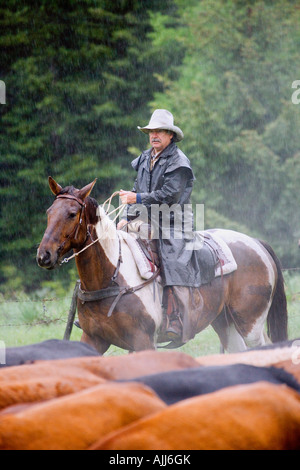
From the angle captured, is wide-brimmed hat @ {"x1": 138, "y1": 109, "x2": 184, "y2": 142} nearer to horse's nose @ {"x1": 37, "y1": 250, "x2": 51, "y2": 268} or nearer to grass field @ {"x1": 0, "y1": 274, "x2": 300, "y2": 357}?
→ horse's nose @ {"x1": 37, "y1": 250, "x2": 51, "y2": 268}

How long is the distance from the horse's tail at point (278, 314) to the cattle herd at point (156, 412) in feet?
16.8

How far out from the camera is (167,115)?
5.22 metres

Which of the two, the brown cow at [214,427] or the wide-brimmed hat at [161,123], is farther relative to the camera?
the wide-brimmed hat at [161,123]

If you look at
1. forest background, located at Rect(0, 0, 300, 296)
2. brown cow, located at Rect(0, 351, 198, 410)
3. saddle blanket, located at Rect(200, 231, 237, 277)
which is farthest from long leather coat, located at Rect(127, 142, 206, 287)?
forest background, located at Rect(0, 0, 300, 296)

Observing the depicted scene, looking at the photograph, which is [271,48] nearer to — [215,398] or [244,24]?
[244,24]

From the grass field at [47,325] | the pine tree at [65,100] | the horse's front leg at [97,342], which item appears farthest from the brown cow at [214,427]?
the pine tree at [65,100]

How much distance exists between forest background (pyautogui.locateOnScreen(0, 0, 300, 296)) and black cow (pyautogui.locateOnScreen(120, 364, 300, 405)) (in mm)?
12041

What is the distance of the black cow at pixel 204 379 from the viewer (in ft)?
3.41

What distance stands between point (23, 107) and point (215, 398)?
574 inches

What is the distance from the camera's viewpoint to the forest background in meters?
13.4

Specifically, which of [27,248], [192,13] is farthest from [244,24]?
[27,248]

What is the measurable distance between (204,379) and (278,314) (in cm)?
517

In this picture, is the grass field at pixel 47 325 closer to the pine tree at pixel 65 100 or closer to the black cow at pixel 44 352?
the pine tree at pixel 65 100

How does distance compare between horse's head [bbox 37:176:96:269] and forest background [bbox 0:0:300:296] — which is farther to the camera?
forest background [bbox 0:0:300:296]
